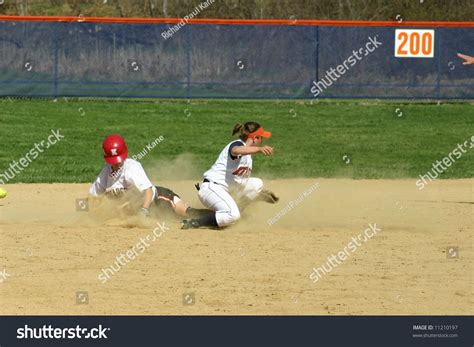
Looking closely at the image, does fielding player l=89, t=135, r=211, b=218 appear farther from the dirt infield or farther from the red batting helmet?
the dirt infield

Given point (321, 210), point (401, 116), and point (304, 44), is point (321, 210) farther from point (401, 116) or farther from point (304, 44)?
point (304, 44)

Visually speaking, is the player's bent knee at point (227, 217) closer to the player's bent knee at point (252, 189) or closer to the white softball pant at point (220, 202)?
the white softball pant at point (220, 202)

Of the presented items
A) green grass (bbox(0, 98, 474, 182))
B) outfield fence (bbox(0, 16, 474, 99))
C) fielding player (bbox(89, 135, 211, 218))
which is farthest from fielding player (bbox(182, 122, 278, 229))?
outfield fence (bbox(0, 16, 474, 99))

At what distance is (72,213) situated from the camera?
13.4m

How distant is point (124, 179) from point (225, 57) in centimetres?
1604

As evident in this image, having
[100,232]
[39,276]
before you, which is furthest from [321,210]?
[39,276]

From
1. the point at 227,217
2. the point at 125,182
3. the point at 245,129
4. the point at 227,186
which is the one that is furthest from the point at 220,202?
the point at 125,182

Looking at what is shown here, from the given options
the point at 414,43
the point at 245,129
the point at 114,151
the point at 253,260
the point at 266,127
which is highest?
the point at 414,43

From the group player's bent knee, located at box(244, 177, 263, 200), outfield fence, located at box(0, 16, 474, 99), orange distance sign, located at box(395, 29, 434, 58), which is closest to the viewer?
player's bent knee, located at box(244, 177, 263, 200)

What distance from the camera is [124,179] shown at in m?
12.5

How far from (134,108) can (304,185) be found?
1154 cm

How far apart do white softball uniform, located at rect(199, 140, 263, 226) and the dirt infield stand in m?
0.26

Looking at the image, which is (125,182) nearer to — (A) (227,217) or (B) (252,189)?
(A) (227,217)

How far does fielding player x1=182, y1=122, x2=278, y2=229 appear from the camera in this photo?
40.4 feet
